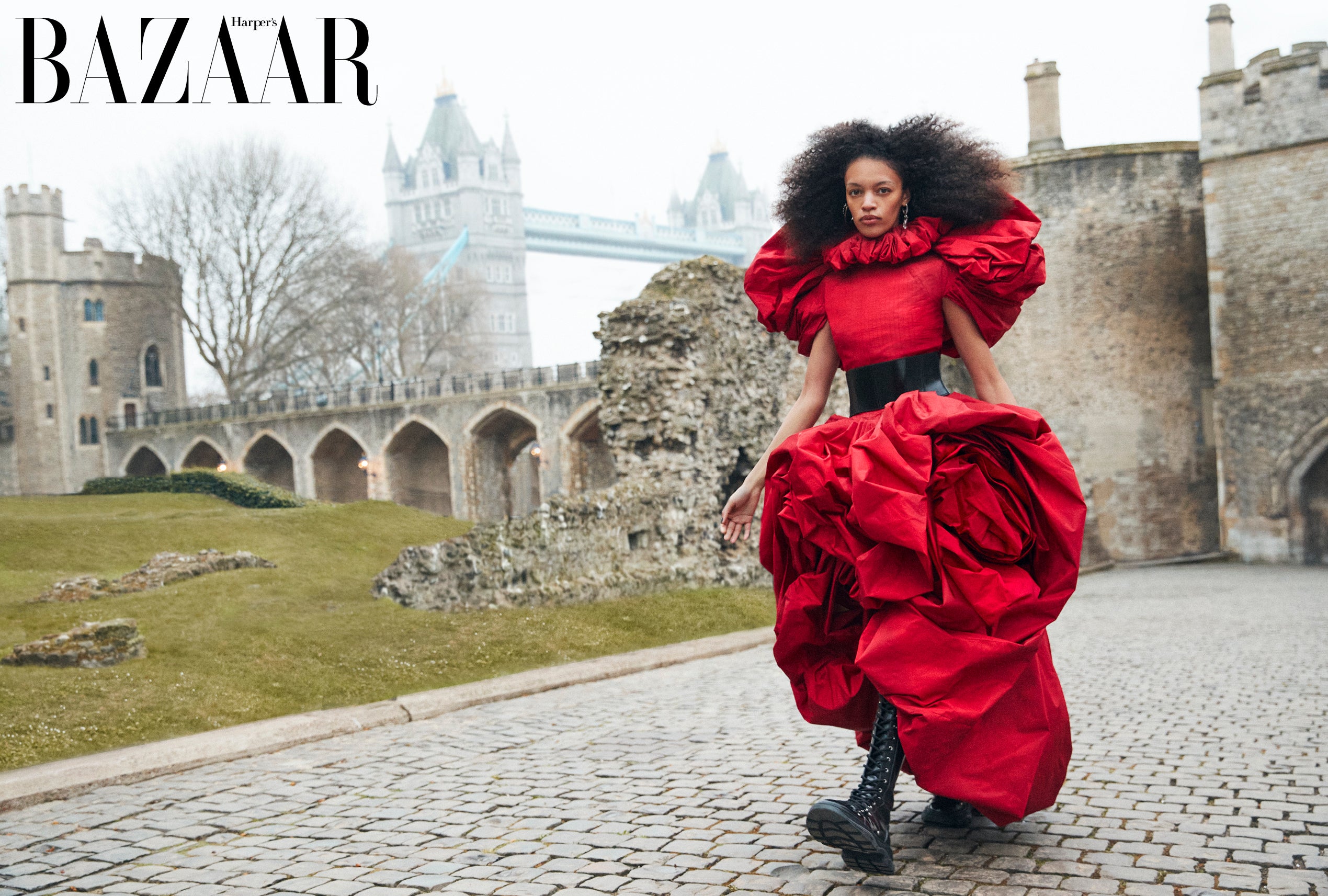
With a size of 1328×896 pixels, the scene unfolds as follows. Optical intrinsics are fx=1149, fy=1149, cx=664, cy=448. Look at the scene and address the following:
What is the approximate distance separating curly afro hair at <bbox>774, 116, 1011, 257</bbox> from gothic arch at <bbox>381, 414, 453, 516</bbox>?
3946 cm

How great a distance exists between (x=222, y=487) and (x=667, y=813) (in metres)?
19.4

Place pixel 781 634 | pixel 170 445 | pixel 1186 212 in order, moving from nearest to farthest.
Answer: pixel 781 634 → pixel 1186 212 → pixel 170 445

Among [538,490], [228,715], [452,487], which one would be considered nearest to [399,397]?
[452,487]

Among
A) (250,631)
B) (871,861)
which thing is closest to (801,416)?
(871,861)

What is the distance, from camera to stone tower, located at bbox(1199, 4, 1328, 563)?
20.4m

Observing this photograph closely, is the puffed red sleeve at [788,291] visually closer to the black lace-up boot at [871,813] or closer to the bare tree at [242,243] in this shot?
the black lace-up boot at [871,813]

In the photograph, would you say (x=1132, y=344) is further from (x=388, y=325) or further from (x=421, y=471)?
(x=388, y=325)

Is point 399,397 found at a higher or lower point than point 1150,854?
higher

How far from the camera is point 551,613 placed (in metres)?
9.40

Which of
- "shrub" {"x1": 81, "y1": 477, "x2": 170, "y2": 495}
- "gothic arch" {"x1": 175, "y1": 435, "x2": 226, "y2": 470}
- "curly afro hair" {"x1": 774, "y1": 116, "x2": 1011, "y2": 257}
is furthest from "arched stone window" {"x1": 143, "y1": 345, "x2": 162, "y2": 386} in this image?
"curly afro hair" {"x1": 774, "y1": 116, "x2": 1011, "y2": 257}

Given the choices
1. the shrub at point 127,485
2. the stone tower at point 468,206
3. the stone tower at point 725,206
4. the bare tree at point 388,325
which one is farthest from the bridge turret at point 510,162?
the shrub at point 127,485

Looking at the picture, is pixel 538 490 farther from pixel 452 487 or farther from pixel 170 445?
pixel 170 445

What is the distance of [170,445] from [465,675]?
4504 cm

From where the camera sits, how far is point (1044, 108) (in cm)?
2283
